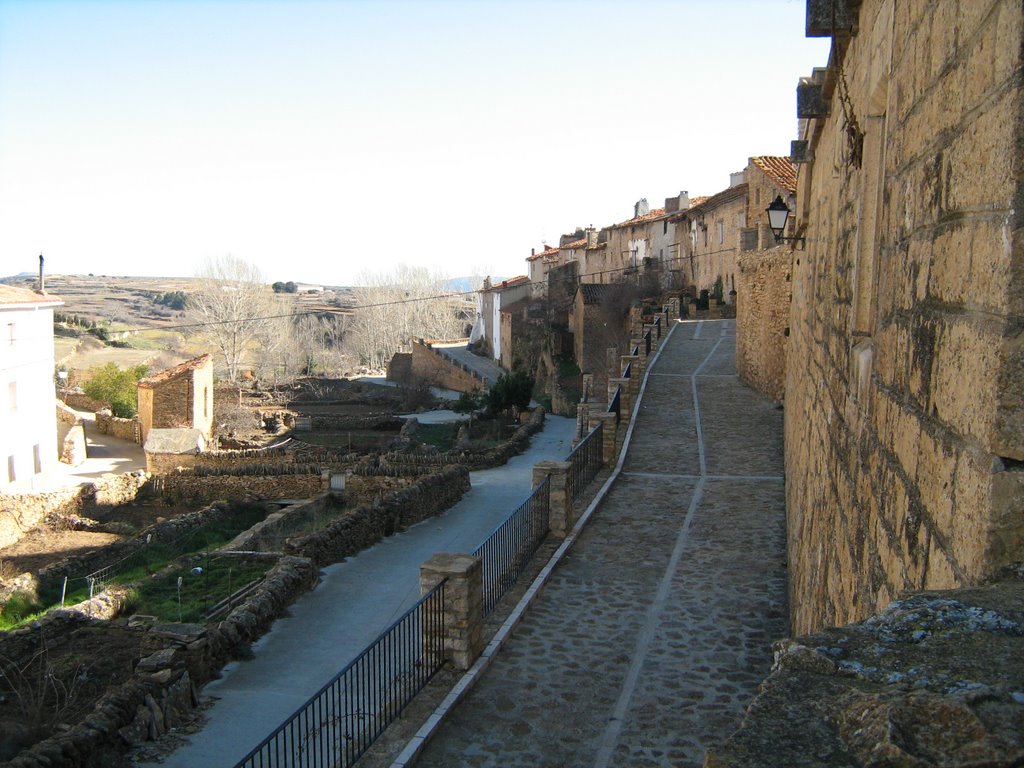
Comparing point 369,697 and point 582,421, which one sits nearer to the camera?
Answer: point 369,697

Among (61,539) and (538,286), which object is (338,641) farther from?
(538,286)

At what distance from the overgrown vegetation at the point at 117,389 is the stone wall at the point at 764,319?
95.2ft

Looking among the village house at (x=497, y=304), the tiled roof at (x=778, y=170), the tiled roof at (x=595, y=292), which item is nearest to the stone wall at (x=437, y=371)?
the village house at (x=497, y=304)

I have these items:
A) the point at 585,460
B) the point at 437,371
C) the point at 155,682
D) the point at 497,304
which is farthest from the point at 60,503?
the point at 497,304

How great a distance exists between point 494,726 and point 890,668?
5789 millimetres

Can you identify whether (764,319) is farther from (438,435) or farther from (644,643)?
(438,435)

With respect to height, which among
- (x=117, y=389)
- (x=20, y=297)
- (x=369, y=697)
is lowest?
(x=117, y=389)

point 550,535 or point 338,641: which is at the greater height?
point 550,535

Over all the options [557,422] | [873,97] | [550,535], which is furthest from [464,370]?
[873,97]

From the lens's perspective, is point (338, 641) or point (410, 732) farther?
point (338, 641)

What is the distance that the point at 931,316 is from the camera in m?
2.16

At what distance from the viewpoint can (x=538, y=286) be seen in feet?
170

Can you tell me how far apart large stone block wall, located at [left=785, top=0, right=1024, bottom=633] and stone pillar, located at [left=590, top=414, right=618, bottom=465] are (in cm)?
1157

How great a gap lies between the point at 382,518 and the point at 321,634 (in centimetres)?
540
